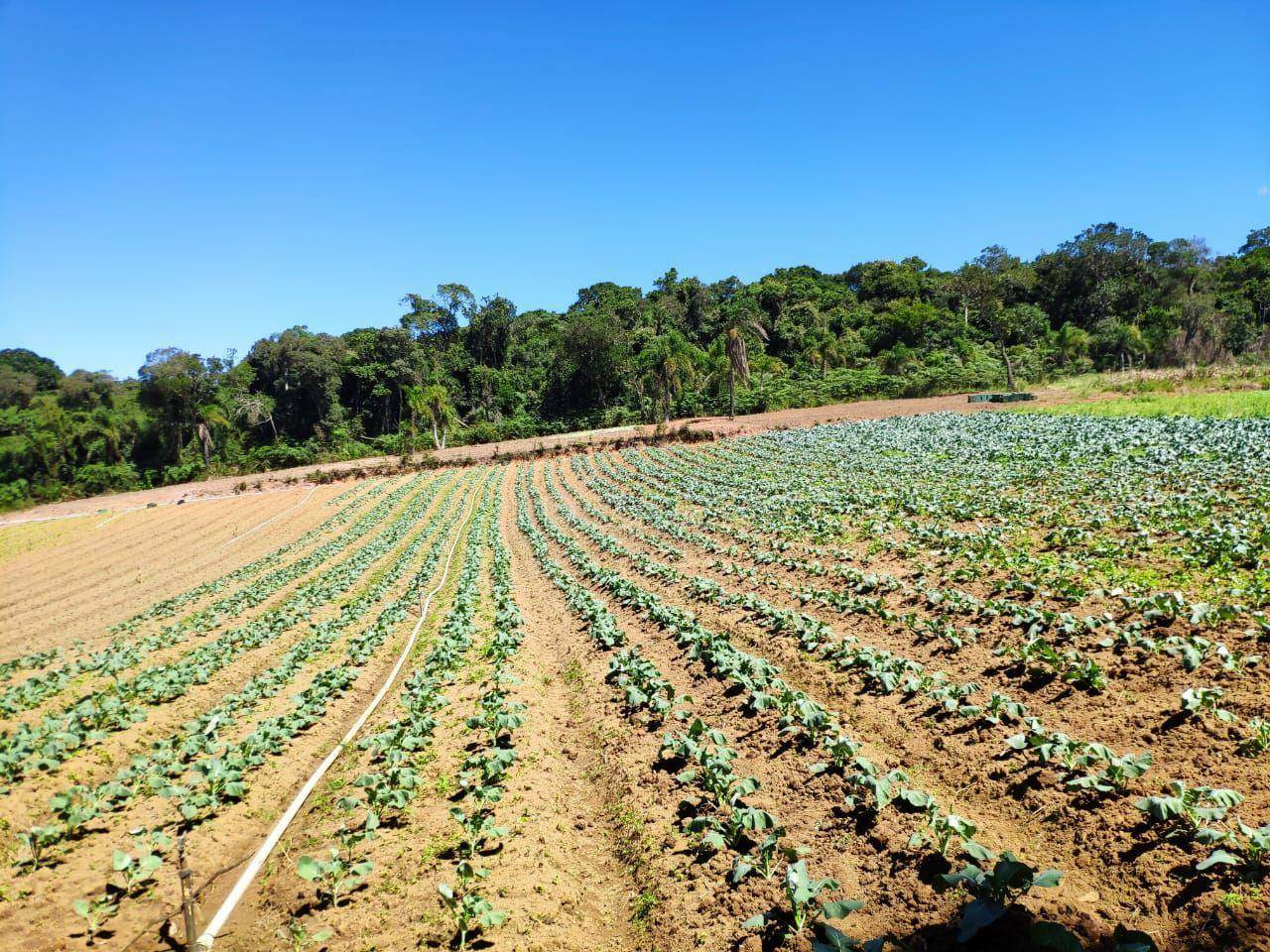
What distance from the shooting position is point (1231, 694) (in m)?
5.64

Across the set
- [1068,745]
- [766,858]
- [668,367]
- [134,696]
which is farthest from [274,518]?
[1068,745]

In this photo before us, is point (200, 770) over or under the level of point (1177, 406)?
under

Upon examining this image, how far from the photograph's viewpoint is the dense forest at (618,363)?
203 feet

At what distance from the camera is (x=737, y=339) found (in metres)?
53.5

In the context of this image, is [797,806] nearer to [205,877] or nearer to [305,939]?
[305,939]

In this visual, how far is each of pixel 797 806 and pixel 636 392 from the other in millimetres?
66229

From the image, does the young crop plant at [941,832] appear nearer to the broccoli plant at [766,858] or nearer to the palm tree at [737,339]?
the broccoli plant at [766,858]

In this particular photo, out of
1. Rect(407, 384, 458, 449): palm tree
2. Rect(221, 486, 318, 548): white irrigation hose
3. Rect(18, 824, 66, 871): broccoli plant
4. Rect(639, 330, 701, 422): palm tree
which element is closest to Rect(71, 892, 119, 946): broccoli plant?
Rect(18, 824, 66, 871): broccoli plant

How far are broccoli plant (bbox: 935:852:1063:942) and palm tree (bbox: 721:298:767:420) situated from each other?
167 ft

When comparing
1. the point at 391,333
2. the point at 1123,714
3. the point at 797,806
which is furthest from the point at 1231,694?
the point at 391,333

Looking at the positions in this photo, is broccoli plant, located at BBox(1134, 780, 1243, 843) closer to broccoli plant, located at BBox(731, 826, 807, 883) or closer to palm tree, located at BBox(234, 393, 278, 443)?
broccoli plant, located at BBox(731, 826, 807, 883)

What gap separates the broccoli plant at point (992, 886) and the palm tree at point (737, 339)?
51030mm

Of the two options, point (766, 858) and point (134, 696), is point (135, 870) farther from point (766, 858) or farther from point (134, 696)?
point (134, 696)

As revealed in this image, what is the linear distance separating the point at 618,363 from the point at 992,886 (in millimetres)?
67582
